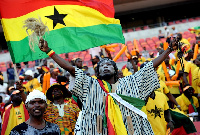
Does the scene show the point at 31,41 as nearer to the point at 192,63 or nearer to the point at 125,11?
the point at 192,63

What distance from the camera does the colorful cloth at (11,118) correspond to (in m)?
6.20

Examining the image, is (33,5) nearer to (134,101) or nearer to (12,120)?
(12,120)

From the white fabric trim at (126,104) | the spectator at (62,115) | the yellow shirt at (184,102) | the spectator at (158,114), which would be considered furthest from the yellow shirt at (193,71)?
the white fabric trim at (126,104)

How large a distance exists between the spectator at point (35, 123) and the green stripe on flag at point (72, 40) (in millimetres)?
1158

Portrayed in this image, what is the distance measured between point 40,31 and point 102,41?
131 centimetres

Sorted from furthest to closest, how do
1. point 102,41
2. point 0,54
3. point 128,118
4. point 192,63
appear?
1. point 0,54
2. point 192,63
3. point 102,41
4. point 128,118

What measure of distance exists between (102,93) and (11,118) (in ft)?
8.76

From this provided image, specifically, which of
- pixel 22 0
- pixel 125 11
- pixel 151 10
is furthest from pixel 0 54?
pixel 22 0

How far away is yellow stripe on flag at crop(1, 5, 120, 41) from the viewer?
17.9ft

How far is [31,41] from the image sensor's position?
446 cm

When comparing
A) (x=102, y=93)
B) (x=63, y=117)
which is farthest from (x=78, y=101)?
(x=63, y=117)

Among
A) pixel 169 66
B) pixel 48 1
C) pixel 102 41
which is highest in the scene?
pixel 48 1

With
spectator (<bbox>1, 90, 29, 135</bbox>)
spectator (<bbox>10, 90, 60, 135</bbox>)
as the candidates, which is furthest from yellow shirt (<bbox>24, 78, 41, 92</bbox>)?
spectator (<bbox>10, 90, 60, 135</bbox>)

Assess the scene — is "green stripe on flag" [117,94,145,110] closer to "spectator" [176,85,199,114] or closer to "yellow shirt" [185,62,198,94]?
"spectator" [176,85,199,114]
